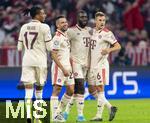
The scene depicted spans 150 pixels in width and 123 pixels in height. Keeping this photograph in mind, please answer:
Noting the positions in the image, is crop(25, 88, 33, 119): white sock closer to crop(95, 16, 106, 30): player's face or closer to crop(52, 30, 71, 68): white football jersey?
crop(52, 30, 71, 68): white football jersey

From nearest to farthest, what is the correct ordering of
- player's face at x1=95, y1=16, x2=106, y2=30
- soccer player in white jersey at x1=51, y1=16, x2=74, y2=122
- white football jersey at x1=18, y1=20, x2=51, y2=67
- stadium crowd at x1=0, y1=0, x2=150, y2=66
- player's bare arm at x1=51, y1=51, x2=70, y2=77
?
white football jersey at x1=18, y1=20, x2=51, y2=67 → player's bare arm at x1=51, y1=51, x2=70, y2=77 → soccer player in white jersey at x1=51, y1=16, x2=74, y2=122 → player's face at x1=95, y1=16, x2=106, y2=30 → stadium crowd at x1=0, y1=0, x2=150, y2=66

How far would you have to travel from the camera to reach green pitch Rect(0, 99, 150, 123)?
14562 mm

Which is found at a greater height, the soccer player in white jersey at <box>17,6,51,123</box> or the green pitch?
the soccer player in white jersey at <box>17,6,51,123</box>

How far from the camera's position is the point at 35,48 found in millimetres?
16375

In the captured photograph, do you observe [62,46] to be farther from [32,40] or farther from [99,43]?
[32,40]

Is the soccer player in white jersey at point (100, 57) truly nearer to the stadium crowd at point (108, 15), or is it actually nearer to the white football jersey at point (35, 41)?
the white football jersey at point (35, 41)

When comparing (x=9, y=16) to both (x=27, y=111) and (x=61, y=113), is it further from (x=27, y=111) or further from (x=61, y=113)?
(x=27, y=111)

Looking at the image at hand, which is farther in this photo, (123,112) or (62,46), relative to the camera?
(123,112)

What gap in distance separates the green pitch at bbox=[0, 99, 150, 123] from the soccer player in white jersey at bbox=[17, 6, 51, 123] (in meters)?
1.35

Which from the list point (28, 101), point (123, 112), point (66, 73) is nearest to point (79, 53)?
point (66, 73)

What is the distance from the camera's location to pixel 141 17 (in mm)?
28047

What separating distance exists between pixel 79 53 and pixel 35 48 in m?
1.62

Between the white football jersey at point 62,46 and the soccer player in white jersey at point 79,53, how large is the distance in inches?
17.7

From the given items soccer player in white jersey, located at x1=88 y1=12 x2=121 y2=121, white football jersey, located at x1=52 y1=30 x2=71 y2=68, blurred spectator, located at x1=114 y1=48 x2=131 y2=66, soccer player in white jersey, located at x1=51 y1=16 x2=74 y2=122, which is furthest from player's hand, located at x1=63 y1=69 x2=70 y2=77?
blurred spectator, located at x1=114 y1=48 x2=131 y2=66
